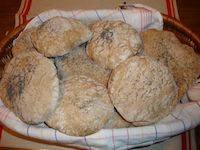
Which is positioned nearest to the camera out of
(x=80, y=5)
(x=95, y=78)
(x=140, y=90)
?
(x=140, y=90)

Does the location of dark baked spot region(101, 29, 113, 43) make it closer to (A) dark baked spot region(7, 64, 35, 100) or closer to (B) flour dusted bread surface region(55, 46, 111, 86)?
(B) flour dusted bread surface region(55, 46, 111, 86)

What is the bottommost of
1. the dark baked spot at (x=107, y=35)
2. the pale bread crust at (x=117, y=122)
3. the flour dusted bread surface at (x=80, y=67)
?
the pale bread crust at (x=117, y=122)

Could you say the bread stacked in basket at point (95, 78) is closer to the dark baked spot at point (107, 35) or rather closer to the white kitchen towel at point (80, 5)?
the dark baked spot at point (107, 35)

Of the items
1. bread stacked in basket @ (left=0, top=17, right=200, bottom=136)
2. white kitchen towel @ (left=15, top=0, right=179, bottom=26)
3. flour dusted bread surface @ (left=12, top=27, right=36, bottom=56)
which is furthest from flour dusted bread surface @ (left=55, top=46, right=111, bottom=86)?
white kitchen towel @ (left=15, top=0, right=179, bottom=26)

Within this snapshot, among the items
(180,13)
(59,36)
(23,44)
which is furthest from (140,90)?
(180,13)

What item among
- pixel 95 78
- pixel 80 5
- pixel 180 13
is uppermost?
pixel 80 5

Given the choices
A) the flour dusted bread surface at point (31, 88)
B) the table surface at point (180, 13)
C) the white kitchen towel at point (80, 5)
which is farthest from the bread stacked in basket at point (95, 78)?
the table surface at point (180, 13)

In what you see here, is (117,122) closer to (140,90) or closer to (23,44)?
(140,90)
